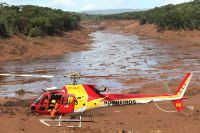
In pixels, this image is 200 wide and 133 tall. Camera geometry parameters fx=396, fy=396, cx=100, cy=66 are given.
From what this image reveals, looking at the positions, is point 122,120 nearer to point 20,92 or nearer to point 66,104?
point 66,104

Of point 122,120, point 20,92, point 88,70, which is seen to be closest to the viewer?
point 122,120

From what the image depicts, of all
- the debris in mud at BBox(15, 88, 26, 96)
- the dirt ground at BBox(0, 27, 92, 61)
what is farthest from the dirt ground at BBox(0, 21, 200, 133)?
the dirt ground at BBox(0, 27, 92, 61)

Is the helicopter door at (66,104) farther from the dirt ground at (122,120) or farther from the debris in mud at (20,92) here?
the debris in mud at (20,92)

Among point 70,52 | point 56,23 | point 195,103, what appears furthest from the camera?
point 56,23

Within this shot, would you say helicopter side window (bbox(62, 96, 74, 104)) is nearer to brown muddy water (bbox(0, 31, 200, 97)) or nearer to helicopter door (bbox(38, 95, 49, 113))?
helicopter door (bbox(38, 95, 49, 113))

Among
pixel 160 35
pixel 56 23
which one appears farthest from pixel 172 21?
pixel 56 23

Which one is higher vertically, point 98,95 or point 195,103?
point 98,95

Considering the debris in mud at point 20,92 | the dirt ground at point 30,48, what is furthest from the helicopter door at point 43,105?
the dirt ground at point 30,48

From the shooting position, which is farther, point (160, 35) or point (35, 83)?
point (160, 35)

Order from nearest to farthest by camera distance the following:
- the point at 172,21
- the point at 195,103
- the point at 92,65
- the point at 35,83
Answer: the point at 195,103 < the point at 35,83 < the point at 92,65 < the point at 172,21

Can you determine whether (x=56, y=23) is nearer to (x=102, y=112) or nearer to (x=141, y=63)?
(x=141, y=63)

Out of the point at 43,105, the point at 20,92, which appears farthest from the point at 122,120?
the point at 20,92
